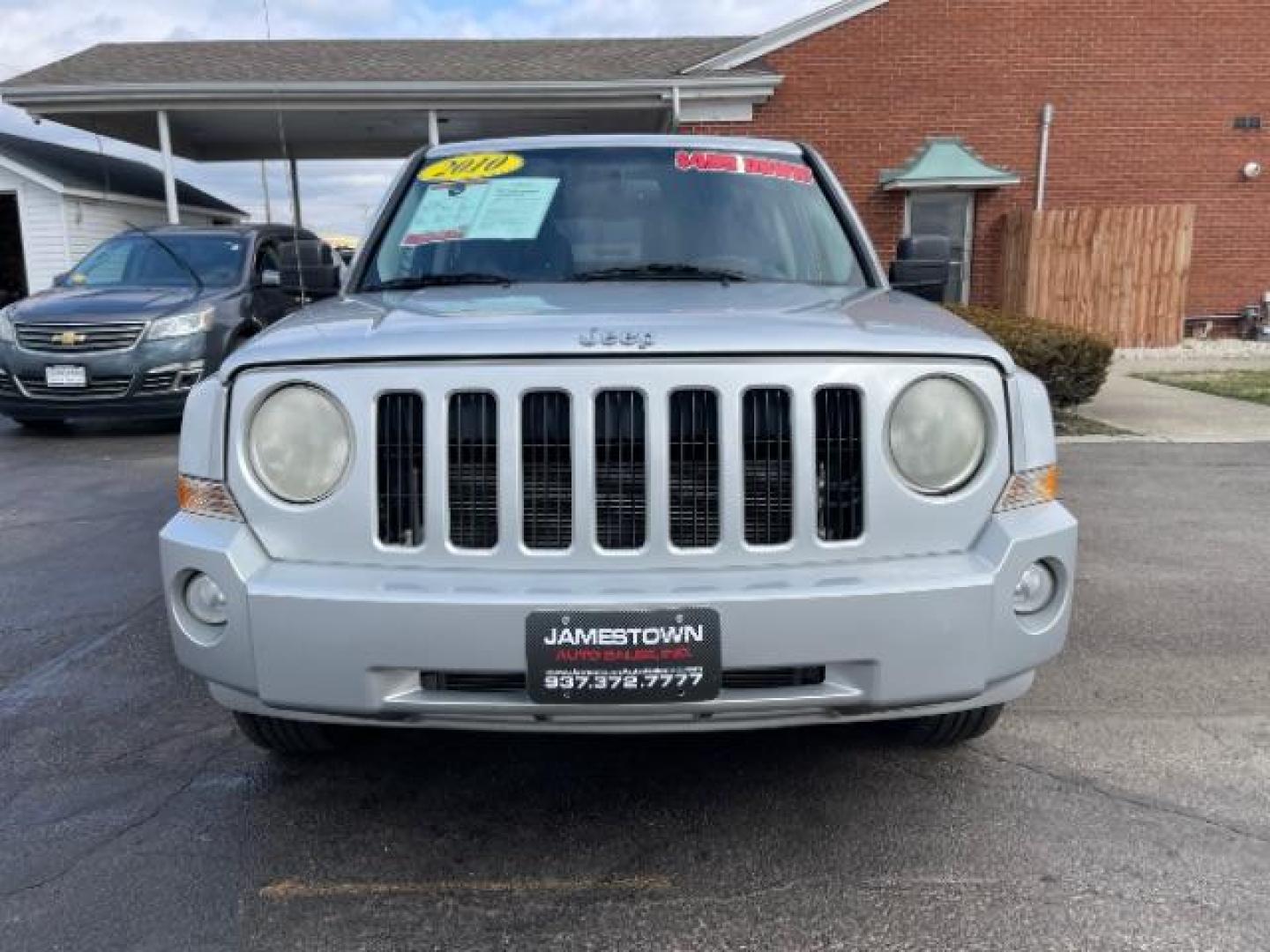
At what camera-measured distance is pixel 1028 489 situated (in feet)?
7.88

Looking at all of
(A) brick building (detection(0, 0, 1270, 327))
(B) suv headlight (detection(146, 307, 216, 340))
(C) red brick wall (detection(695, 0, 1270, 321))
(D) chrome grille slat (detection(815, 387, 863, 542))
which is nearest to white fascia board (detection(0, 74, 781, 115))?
(A) brick building (detection(0, 0, 1270, 327))

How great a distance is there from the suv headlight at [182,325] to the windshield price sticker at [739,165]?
5970 mm

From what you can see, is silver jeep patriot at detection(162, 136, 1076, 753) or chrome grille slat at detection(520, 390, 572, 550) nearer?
silver jeep patriot at detection(162, 136, 1076, 753)

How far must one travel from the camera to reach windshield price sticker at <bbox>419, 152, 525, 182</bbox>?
3812mm

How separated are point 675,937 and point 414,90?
13674 millimetres

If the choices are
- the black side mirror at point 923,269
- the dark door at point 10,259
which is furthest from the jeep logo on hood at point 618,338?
the dark door at point 10,259

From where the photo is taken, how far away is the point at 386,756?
304 cm

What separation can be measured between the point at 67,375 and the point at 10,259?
16172 mm

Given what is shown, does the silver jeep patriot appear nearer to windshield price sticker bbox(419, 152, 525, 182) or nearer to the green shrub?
windshield price sticker bbox(419, 152, 525, 182)

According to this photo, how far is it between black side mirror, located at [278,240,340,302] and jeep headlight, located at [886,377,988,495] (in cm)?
235

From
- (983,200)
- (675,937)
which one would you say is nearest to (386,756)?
(675,937)

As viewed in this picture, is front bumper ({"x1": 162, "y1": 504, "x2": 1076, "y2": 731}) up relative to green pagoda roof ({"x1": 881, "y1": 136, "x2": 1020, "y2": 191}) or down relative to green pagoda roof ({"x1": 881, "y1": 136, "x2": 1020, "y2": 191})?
down

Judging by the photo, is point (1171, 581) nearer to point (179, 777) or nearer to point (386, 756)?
point (386, 756)

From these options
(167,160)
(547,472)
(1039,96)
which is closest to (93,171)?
(167,160)
